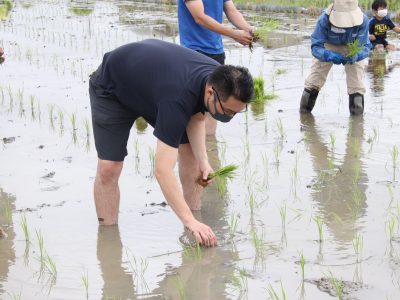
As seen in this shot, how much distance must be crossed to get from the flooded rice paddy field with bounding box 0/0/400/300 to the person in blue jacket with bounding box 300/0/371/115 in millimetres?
226

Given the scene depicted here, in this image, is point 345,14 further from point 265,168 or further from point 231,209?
point 231,209

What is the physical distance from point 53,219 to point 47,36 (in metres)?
9.14

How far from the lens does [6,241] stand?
4.16m

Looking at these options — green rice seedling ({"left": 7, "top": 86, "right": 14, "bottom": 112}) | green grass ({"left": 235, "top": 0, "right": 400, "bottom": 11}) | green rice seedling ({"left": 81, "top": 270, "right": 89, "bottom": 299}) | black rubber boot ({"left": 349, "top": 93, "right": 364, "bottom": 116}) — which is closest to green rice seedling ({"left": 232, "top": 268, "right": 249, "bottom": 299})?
green rice seedling ({"left": 81, "top": 270, "right": 89, "bottom": 299})

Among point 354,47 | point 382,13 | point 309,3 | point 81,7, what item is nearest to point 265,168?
point 354,47

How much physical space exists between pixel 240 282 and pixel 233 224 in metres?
0.83

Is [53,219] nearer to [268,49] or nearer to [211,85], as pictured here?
[211,85]

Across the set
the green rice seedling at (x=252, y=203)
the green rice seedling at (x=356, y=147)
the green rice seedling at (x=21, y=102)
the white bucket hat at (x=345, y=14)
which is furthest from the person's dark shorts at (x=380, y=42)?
the green rice seedling at (x=252, y=203)

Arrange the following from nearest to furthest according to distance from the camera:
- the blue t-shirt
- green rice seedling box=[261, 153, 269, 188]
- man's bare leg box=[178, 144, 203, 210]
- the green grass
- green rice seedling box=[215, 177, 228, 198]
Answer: man's bare leg box=[178, 144, 203, 210]
green rice seedling box=[215, 177, 228, 198]
green rice seedling box=[261, 153, 269, 188]
the blue t-shirt
the green grass

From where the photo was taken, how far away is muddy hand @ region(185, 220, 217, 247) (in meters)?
3.68

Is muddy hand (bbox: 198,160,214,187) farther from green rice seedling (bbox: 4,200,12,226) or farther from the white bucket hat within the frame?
the white bucket hat

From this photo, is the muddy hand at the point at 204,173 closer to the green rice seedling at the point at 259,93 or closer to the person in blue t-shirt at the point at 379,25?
the green rice seedling at the point at 259,93

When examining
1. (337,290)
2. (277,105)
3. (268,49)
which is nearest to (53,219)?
(337,290)

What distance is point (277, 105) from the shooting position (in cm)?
727
